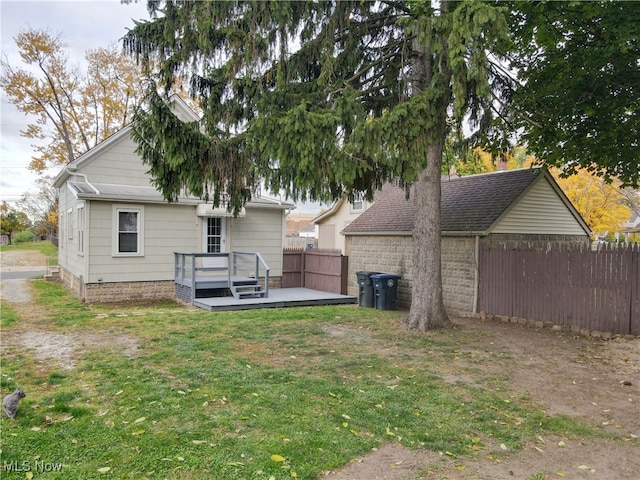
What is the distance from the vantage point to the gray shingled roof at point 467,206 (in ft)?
38.2

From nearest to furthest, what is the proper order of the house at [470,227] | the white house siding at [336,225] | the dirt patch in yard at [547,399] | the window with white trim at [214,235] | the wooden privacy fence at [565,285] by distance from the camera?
1. the dirt patch in yard at [547,399]
2. the wooden privacy fence at [565,285]
3. the house at [470,227]
4. the window with white trim at [214,235]
5. the white house siding at [336,225]

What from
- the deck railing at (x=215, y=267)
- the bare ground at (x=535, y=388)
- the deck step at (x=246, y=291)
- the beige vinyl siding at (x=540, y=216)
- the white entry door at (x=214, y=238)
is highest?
the beige vinyl siding at (x=540, y=216)

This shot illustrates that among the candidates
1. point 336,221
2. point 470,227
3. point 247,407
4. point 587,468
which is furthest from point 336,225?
point 587,468

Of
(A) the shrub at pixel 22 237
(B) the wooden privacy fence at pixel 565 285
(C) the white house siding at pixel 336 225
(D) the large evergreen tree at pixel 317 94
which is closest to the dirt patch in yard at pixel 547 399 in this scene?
(B) the wooden privacy fence at pixel 565 285

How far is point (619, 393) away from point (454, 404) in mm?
2275

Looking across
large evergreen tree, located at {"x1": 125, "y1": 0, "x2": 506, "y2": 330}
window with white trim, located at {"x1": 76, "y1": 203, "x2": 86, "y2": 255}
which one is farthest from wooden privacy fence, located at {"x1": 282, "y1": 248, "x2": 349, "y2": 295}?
window with white trim, located at {"x1": 76, "y1": 203, "x2": 86, "y2": 255}

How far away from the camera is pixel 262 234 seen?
15547 millimetres

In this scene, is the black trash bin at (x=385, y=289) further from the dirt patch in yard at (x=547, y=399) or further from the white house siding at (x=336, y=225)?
the white house siding at (x=336, y=225)

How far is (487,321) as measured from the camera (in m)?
10.7

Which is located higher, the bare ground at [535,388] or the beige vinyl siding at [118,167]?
the beige vinyl siding at [118,167]

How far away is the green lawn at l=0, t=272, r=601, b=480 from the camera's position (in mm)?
3625

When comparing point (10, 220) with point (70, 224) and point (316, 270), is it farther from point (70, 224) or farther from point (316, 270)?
point (316, 270)

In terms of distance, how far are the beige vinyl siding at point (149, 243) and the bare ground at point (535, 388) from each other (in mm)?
2137

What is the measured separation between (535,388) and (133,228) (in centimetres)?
1161
